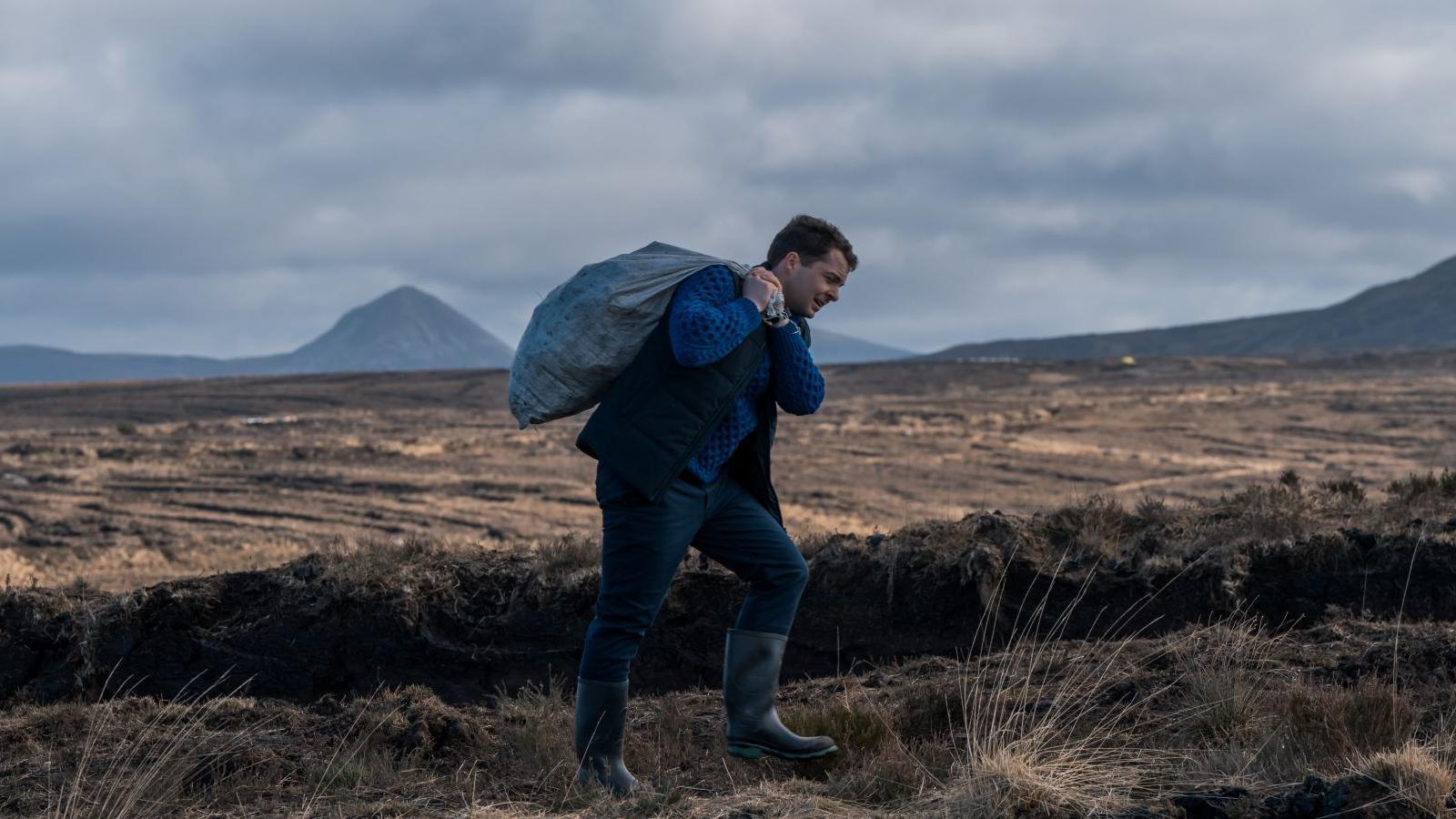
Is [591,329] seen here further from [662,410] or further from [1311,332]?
[1311,332]

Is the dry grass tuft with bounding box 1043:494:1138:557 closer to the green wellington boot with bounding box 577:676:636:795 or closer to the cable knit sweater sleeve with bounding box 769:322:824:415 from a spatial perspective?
the cable knit sweater sleeve with bounding box 769:322:824:415

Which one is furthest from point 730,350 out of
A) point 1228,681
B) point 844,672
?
point 844,672

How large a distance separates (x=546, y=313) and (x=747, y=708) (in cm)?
144

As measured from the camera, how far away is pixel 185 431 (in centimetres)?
3859

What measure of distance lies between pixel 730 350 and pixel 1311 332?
14131 cm

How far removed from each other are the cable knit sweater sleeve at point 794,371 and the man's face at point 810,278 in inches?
3.5

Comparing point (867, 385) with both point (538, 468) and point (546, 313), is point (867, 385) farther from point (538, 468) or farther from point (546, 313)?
point (546, 313)

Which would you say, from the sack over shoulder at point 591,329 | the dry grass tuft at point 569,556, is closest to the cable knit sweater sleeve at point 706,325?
the sack over shoulder at point 591,329

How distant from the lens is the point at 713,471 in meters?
4.12

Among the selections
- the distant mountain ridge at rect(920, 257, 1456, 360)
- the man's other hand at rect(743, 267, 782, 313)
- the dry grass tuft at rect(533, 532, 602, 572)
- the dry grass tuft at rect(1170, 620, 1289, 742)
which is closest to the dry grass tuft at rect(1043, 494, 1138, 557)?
the dry grass tuft at rect(1170, 620, 1289, 742)

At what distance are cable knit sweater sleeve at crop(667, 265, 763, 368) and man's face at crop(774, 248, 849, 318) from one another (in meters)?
0.21

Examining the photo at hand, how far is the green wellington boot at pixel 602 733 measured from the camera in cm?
410

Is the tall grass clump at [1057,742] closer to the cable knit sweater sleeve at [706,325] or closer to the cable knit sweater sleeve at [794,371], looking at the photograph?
the cable knit sweater sleeve at [794,371]

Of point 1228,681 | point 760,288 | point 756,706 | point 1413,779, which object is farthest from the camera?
point 1228,681
